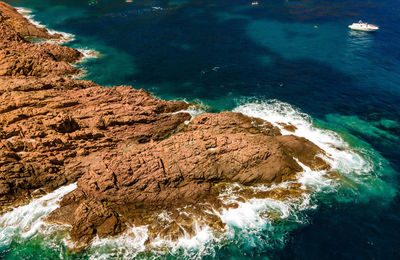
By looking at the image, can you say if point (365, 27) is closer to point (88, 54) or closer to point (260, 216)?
point (260, 216)

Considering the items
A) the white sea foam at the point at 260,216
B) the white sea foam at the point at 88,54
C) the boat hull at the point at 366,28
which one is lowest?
the white sea foam at the point at 260,216

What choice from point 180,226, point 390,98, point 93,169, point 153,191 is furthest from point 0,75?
point 390,98

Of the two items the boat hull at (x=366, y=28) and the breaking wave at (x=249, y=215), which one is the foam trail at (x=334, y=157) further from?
the boat hull at (x=366, y=28)

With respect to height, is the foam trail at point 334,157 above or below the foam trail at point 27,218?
above

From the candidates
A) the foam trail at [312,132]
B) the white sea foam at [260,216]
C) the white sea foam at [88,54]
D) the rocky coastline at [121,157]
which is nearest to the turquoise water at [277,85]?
the white sea foam at [260,216]

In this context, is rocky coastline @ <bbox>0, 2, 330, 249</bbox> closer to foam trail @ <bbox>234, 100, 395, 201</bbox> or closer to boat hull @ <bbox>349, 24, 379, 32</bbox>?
foam trail @ <bbox>234, 100, 395, 201</bbox>

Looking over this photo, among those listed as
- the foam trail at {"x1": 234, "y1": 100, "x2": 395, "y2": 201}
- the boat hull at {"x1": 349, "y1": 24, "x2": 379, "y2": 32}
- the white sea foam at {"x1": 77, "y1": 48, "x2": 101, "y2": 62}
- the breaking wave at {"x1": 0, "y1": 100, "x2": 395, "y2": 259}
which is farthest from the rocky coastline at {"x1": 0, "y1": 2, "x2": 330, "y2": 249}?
the boat hull at {"x1": 349, "y1": 24, "x2": 379, "y2": 32}
